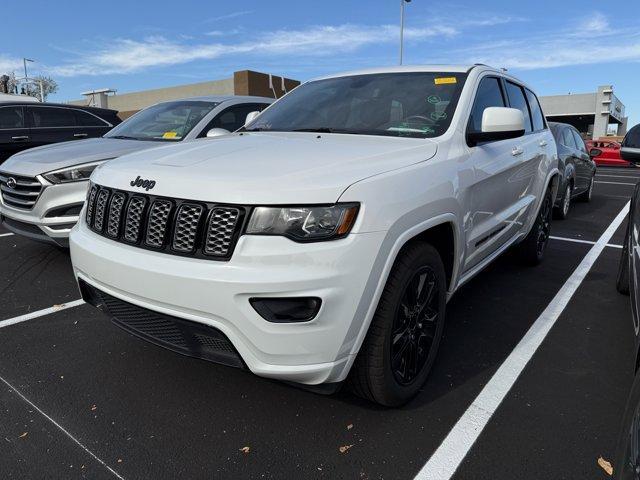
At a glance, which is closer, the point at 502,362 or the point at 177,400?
the point at 177,400

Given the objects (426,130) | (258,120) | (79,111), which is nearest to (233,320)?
(426,130)

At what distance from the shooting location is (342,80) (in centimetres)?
379

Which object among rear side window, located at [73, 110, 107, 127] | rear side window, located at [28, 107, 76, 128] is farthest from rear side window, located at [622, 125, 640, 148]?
rear side window, located at [28, 107, 76, 128]

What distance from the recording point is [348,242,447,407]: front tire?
2.25 meters

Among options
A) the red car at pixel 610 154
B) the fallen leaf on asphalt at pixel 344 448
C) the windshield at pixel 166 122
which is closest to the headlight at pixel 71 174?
the windshield at pixel 166 122

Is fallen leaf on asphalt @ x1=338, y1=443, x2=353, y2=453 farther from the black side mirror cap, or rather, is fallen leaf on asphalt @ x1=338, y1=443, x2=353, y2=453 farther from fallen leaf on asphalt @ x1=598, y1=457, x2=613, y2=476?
the black side mirror cap

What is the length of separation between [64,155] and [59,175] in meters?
0.34

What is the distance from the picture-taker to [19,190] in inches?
181

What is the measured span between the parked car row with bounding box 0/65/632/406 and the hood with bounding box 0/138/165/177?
1.95 m

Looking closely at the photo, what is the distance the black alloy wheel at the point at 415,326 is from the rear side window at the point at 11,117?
8.19m

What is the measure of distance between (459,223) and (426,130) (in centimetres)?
60

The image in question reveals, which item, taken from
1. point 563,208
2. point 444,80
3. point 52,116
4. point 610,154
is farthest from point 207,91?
point 444,80

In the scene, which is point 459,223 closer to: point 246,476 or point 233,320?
point 233,320

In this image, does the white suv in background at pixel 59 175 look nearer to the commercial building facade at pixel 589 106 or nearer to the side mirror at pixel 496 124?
the side mirror at pixel 496 124
